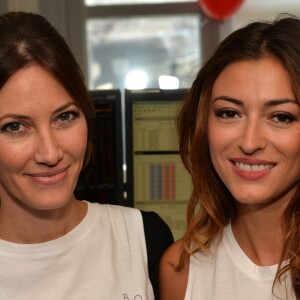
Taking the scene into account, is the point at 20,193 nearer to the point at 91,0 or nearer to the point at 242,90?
the point at 242,90

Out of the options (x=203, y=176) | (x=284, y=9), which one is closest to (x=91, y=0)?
(x=284, y=9)

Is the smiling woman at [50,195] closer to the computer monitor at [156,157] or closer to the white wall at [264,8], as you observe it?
the computer monitor at [156,157]

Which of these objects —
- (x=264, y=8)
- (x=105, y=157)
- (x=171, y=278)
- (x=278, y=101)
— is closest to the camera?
(x=278, y=101)

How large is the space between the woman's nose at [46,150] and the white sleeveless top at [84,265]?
232mm

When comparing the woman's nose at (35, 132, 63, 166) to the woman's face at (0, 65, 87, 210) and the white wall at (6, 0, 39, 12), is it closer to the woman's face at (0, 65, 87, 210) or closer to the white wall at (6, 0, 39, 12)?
the woman's face at (0, 65, 87, 210)

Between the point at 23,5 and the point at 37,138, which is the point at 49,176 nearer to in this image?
the point at 37,138

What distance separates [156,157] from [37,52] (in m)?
0.83

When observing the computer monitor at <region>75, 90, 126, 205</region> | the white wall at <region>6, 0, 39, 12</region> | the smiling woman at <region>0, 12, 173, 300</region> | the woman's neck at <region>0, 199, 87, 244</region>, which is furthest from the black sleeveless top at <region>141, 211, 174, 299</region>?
the white wall at <region>6, 0, 39, 12</region>

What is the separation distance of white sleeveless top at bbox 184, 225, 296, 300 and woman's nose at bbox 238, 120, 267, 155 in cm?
32

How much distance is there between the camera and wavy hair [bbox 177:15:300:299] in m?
1.40

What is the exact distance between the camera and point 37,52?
137cm

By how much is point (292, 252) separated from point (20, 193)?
645mm

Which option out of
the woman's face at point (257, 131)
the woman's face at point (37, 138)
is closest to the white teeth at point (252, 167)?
the woman's face at point (257, 131)

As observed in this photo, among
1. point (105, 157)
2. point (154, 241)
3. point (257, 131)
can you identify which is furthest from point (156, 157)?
point (257, 131)
